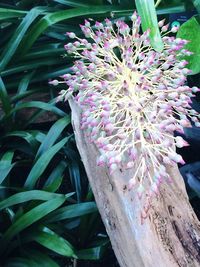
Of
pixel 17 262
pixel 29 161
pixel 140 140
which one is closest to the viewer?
pixel 140 140

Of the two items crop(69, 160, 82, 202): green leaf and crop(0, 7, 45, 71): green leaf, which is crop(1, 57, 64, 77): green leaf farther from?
crop(69, 160, 82, 202): green leaf

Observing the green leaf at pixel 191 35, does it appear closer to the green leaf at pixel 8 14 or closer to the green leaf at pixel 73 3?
the green leaf at pixel 73 3

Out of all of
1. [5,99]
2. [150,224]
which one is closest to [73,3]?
[5,99]

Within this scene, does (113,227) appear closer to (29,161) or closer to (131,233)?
(131,233)

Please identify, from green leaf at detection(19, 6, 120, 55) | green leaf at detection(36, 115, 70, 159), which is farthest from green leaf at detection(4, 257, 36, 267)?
green leaf at detection(19, 6, 120, 55)

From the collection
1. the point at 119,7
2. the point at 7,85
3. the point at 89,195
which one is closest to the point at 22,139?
the point at 7,85

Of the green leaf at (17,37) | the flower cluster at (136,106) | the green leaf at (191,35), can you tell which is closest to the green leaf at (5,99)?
the green leaf at (17,37)
